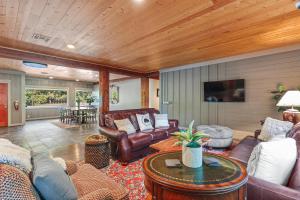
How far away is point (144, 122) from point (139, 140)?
33.6 inches

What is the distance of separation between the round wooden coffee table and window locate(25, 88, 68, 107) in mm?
10584

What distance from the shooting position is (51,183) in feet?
3.53

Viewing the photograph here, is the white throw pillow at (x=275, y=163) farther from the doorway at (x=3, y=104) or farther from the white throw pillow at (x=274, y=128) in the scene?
the doorway at (x=3, y=104)

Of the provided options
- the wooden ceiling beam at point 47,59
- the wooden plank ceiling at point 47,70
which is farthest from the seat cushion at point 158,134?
the wooden plank ceiling at point 47,70

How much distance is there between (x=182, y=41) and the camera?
11.1 ft

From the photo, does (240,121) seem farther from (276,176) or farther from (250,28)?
(276,176)

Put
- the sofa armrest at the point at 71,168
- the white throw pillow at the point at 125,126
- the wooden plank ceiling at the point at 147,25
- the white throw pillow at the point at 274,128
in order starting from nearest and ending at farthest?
1. the sofa armrest at the point at 71,168
2. the wooden plank ceiling at the point at 147,25
3. the white throw pillow at the point at 274,128
4. the white throw pillow at the point at 125,126

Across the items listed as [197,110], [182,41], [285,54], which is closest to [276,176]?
[182,41]

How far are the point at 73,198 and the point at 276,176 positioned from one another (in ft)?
5.34

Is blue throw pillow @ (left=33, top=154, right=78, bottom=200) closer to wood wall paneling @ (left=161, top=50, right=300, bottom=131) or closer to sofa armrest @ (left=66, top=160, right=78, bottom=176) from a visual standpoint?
sofa armrest @ (left=66, top=160, right=78, bottom=176)

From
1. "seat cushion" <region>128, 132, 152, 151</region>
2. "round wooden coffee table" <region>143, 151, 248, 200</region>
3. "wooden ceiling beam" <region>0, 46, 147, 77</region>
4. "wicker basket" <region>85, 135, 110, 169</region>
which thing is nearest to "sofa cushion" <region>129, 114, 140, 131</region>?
"seat cushion" <region>128, 132, 152, 151</region>

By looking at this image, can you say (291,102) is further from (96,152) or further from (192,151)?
(96,152)

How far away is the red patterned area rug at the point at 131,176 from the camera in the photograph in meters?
2.18

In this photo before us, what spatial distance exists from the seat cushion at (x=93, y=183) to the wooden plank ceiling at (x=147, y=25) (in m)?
2.01
